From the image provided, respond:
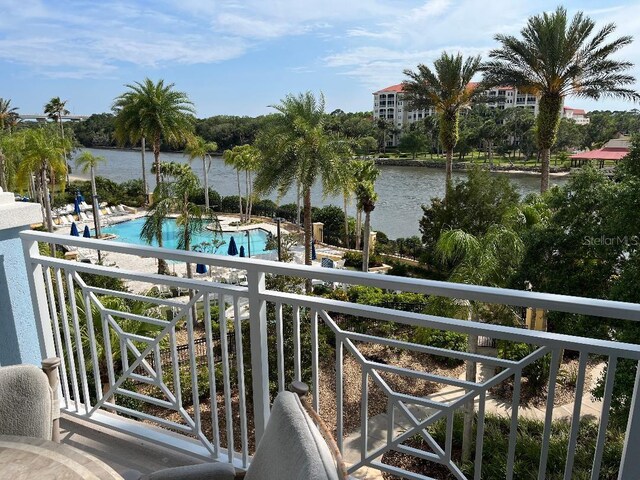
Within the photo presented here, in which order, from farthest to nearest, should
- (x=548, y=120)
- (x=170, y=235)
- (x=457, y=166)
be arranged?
(x=457, y=166), (x=170, y=235), (x=548, y=120)

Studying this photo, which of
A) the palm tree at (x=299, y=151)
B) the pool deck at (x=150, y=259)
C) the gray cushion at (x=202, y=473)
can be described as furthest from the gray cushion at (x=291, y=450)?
the palm tree at (x=299, y=151)

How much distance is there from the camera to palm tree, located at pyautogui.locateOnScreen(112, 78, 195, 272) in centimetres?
2397

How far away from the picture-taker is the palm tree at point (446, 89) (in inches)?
819

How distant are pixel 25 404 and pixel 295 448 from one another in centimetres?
89

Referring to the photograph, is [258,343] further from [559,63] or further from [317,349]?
[559,63]

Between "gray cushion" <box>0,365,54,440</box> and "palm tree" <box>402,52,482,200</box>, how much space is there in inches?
784

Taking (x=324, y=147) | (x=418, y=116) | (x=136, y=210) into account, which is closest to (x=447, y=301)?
(x=324, y=147)

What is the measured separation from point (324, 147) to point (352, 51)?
70.2ft

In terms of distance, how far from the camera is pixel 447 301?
705 cm

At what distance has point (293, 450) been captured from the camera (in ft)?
2.76

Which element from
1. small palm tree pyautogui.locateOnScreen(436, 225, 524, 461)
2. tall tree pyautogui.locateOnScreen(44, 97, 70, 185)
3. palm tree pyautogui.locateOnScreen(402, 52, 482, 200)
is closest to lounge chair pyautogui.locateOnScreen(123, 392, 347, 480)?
small palm tree pyautogui.locateOnScreen(436, 225, 524, 461)

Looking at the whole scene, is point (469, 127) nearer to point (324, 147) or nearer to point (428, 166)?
point (428, 166)

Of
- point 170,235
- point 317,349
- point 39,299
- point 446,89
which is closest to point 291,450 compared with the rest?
point 317,349

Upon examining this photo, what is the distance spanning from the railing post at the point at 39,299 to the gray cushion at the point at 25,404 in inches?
42.1
